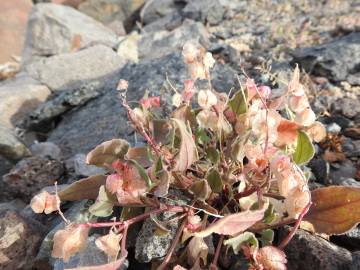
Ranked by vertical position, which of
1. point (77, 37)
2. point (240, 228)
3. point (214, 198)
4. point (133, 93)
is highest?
point (240, 228)

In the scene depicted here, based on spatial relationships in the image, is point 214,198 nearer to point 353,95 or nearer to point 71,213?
point 71,213

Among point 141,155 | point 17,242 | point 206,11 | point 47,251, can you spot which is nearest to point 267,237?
point 141,155

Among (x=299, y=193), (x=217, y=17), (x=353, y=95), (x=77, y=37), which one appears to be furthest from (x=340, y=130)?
(x=77, y=37)

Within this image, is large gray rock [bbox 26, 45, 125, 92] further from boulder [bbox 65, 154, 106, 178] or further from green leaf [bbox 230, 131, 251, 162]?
green leaf [bbox 230, 131, 251, 162]

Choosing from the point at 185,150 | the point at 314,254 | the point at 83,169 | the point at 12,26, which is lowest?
the point at 12,26

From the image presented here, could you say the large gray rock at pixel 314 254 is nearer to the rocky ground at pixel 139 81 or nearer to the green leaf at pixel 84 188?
the rocky ground at pixel 139 81

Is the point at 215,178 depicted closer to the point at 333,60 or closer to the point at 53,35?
the point at 333,60
